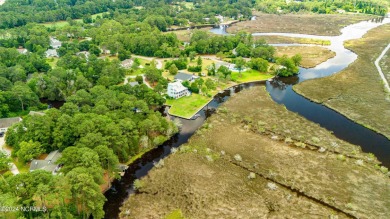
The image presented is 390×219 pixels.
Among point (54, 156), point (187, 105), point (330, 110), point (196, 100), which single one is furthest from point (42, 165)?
point (330, 110)

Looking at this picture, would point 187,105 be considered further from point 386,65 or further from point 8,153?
point 386,65

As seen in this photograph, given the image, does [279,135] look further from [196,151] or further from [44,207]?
[44,207]

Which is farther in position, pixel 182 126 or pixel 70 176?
pixel 182 126

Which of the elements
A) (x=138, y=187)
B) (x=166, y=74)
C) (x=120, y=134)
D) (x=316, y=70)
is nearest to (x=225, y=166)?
(x=138, y=187)

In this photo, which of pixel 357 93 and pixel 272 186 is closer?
pixel 272 186

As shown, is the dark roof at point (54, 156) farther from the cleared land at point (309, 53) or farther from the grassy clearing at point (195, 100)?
the cleared land at point (309, 53)

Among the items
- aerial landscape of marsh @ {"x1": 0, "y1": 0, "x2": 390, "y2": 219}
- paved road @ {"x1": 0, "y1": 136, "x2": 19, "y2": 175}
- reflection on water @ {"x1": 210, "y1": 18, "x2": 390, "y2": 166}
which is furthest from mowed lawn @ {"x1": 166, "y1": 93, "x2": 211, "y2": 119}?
paved road @ {"x1": 0, "y1": 136, "x2": 19, "y2": 175}
